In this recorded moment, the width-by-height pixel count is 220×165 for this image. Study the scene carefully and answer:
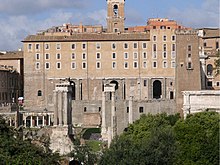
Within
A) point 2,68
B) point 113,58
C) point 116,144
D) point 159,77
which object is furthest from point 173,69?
point 116,144

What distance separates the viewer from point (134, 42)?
216 feet

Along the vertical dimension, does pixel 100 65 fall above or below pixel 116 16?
A: below

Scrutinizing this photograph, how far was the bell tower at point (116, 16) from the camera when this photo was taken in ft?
246

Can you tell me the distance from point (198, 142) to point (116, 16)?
46201mm

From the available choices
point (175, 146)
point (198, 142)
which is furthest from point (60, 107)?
point (175, 146)

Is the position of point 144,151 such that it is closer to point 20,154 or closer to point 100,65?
point 20,154

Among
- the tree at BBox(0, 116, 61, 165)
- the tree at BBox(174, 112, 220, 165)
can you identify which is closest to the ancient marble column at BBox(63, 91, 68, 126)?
the tree at BBox(174, 112, 220, 165)

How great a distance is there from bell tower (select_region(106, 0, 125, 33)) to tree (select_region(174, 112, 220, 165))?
41.7m

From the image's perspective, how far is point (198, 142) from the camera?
1187 inches

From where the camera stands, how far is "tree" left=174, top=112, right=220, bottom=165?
28594mm

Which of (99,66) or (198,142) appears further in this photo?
(99,66)

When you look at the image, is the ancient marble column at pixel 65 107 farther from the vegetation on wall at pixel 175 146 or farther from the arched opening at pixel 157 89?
the arched opening at pixel 157 89

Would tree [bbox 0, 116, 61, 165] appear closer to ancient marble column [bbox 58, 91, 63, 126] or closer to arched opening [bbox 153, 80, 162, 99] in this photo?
ancient marble column [bbox 58, 91, 63, 126]

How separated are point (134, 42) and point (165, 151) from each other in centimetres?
3968
